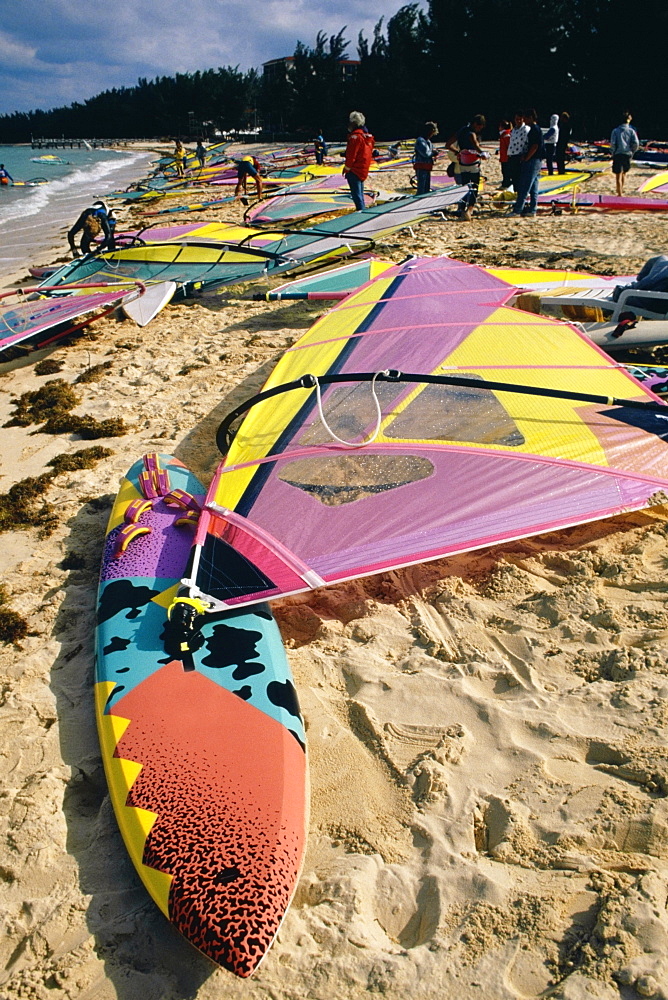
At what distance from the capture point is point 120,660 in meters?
2.77

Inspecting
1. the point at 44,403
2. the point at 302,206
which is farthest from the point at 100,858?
the point at 302,206

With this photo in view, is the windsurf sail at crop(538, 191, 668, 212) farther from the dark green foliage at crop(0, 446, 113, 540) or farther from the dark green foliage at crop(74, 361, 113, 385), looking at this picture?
the dark green foliage at crop(0, 446, 113, 540)

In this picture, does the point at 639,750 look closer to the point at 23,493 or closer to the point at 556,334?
the point at 556,334

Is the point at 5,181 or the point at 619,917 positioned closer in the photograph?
the point at 619,917

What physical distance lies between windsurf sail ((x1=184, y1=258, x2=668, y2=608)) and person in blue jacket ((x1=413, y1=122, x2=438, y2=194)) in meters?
9.52

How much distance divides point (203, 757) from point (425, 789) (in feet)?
2.68

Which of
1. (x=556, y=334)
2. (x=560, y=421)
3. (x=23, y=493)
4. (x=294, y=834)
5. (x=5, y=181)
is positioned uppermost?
(x=5, y=181)

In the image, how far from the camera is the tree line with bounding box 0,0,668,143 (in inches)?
1119

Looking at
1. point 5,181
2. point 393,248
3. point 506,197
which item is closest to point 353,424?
point 393,248

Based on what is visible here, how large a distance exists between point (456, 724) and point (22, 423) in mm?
4682

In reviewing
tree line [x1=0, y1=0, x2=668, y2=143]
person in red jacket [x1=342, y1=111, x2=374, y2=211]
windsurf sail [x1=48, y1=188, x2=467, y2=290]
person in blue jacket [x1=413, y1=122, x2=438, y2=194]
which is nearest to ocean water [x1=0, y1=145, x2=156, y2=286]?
windsurf sail [x1=48, y1=188, x2=467, y2=290]

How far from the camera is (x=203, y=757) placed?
2266mm

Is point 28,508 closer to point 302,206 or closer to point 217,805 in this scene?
point 217,805

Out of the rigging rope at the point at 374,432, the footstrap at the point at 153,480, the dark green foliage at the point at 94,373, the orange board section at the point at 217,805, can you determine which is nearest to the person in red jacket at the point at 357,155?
the dark green foliage at the point at 94,373
